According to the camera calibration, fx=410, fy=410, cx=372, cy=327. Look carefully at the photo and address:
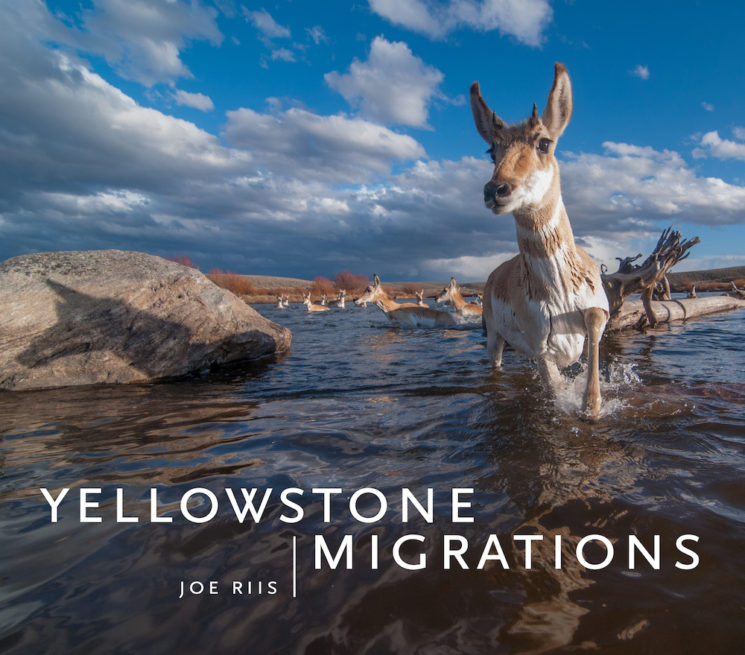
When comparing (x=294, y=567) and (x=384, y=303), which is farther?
(x=384, y=303)

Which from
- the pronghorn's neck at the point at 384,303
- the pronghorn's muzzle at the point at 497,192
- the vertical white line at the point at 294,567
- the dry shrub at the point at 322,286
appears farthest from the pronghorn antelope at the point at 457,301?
the dry shrub at the point at 322,286

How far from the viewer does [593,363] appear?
4.83m

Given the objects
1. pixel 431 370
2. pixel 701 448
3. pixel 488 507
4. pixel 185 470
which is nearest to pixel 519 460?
pixel 488 507

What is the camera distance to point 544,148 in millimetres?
4629

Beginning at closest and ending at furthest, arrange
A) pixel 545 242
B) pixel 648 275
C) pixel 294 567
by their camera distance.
Result: 1. pixel 294 567
2. pixel 545 242
3. pixel 648 275

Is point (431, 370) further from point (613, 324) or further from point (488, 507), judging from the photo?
point (613, 324)

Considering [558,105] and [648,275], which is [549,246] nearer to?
[558,105]

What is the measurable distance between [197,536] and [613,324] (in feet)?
49.5

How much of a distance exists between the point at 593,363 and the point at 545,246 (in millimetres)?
1490

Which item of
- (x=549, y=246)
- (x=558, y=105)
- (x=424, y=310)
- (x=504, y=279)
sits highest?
(x=558, y=105)

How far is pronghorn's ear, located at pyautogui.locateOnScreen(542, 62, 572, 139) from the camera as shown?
14.9 ft

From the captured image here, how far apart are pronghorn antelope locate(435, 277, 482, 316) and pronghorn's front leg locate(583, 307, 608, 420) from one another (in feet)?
61.2

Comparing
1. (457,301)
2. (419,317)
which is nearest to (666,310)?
(457,301)

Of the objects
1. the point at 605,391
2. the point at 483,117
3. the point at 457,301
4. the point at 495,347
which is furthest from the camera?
the point at 457,301
